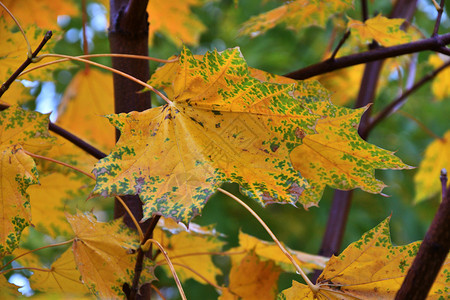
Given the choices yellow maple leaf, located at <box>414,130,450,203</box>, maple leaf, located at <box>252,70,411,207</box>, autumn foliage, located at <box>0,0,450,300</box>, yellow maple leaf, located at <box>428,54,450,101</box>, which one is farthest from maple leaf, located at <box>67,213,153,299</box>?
yellow maple leaf, located at <box>428,54,450,101</box>

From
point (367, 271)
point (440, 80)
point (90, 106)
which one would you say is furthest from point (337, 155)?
point (440, 80)

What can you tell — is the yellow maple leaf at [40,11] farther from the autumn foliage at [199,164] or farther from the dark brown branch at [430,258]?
the dark brown branch at [430,258]

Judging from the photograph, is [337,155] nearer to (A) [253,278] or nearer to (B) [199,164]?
(B) [199,164]

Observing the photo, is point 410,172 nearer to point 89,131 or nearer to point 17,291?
point 89,131

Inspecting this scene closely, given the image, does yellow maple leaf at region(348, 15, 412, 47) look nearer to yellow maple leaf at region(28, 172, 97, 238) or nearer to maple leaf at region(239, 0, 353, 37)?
maple leaf at region(239, 0, 353, 37)

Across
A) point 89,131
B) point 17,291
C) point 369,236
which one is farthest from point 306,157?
point 89,131

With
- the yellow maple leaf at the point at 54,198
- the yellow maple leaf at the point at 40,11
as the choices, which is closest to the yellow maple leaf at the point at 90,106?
the yellow maple leaf at the point at 40,11
